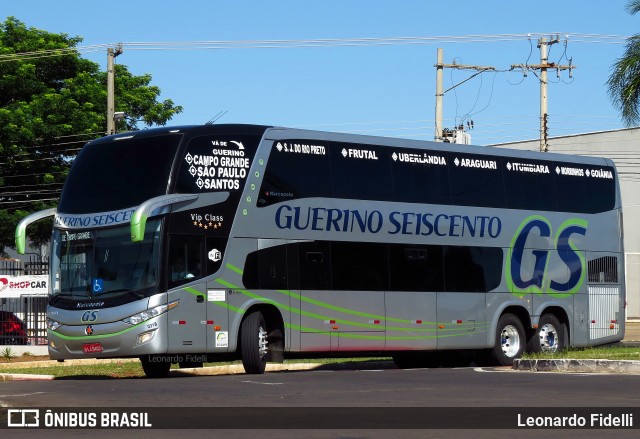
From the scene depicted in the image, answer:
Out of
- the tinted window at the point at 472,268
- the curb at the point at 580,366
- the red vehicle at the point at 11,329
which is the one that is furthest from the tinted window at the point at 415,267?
the red vehicle at the point at 11,329

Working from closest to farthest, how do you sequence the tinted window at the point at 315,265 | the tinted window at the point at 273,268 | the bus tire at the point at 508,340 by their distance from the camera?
the tinted window at the point at 273,268 < the tinted window at the point at 315,265 < the bus tire at the point at 508,340

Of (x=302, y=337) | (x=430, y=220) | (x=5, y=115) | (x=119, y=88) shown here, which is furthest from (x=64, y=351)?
(x=119, y=88)

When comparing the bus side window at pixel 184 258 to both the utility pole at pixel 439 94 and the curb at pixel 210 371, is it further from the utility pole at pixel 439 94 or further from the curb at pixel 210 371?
the utility pole at pixel 439 94

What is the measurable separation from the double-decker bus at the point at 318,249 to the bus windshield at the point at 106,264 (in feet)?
0.08

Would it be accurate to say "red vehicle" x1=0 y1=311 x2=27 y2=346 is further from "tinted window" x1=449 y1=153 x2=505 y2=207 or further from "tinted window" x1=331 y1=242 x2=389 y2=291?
"tinted window" x1=449 y1=153 x2=505 y2=207

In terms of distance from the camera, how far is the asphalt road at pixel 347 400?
11.6m

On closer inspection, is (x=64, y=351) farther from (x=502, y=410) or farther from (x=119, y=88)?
(x=119, y=88)

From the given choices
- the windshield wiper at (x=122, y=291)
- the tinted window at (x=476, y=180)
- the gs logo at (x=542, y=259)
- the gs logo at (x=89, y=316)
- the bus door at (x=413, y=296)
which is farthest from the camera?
the gs logo at (x=542, y=259)

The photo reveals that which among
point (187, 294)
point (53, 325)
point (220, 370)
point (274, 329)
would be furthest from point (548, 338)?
point (53, 325)

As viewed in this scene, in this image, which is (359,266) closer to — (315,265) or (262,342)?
(315,265)

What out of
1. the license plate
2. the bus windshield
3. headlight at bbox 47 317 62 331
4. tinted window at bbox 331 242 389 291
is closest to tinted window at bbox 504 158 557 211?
tinted window at bbox 331 242 389 291

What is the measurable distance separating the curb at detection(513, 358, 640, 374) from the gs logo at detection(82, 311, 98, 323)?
7185 mm

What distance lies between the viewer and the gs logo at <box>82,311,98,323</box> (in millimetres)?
20969

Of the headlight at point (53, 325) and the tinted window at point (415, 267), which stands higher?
the tinted window at point (415, 267)
